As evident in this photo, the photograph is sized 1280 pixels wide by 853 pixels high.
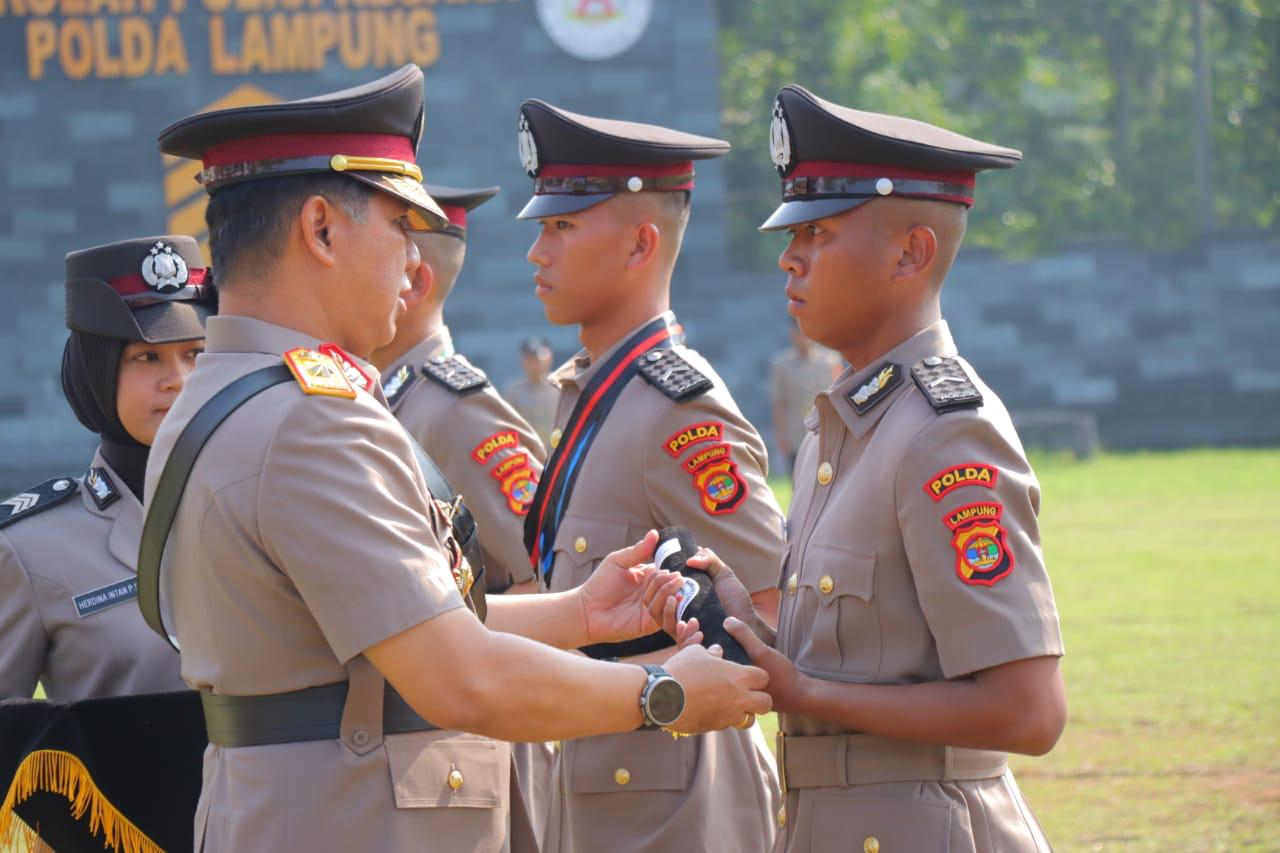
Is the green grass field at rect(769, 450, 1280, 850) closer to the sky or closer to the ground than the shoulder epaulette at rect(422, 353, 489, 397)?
closer to the ground

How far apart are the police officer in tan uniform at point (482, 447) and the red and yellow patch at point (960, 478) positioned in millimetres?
2129

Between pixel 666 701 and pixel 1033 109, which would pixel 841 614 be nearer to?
pixel 666 701

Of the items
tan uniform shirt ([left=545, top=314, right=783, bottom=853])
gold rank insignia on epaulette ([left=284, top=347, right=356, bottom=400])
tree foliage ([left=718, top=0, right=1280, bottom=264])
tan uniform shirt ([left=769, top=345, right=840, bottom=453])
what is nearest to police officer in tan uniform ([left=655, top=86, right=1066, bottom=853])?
tan uniform shirt ([left=545, top=314, right=783, bottom=853])

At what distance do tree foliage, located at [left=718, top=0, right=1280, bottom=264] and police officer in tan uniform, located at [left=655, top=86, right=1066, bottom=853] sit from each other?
2440 cm

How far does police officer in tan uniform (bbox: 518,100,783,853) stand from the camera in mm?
3846

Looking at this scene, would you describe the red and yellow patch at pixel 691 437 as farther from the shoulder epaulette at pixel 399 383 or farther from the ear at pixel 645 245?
the shoulder epaulette at pixel 399 383

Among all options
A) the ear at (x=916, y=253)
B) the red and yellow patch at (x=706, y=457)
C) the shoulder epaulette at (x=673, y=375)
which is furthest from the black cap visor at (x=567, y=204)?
the ear at (x=916, y=253)

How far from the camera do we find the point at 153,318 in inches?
146

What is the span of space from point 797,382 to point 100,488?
12609mm

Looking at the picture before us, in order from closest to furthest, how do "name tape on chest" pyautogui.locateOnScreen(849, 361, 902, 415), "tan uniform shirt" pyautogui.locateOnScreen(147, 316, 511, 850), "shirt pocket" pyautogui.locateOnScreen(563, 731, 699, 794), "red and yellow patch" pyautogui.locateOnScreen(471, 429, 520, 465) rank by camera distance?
"tan uniform shirt" pyautogui.locateOnScreen(147, 316, 511, 850)
"name tape on chest" pyautogui.locateOnScreen(849, 361, 902, 415)
"shirt pocket" pyautogui.locateOnScreen(563, 731, 699, 794)
"red and yellow patch" pyautogui.locateOnScreen(471, 429, 520, 465)

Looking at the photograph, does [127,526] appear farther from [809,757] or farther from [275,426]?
[809,757]

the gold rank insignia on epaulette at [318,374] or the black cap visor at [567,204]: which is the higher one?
the gold rank insignia on epaulette at [318,374]

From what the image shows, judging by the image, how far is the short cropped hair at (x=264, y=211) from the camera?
2766 mm

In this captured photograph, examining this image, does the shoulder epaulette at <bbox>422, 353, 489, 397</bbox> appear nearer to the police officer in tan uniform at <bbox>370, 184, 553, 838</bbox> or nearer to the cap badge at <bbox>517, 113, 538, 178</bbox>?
the police officer in tan uniform at <bbox>370, 184, 553, 838</bbox>
